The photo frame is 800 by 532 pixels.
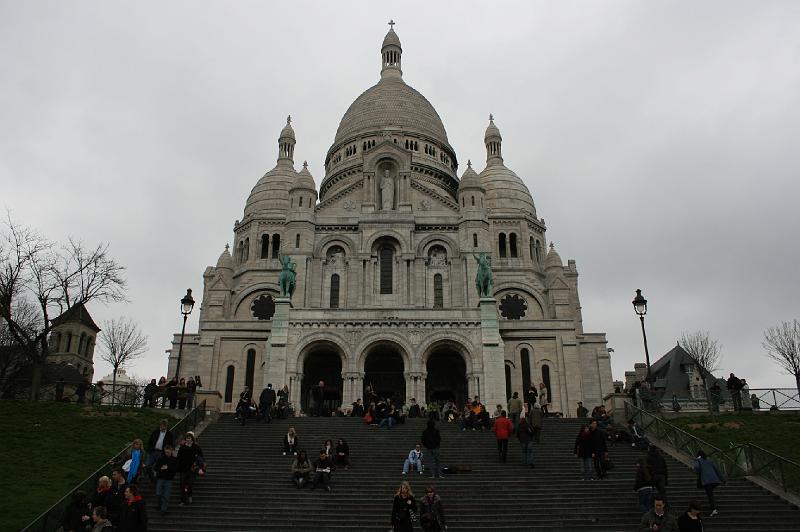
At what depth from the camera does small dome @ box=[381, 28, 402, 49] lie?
71.1m

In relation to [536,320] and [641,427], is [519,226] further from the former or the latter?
[641,427]

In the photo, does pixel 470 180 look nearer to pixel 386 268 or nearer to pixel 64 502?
pixel 386 268

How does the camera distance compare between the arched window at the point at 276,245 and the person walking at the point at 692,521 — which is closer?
the person walking at the point at 692,521

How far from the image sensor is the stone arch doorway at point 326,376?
125 feet

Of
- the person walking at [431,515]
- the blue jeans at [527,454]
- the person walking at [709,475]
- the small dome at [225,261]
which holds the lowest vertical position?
the person walking at [431,515]

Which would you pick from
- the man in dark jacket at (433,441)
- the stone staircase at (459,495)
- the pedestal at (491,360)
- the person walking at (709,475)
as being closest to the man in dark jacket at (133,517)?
the stone staircase at (459,495)

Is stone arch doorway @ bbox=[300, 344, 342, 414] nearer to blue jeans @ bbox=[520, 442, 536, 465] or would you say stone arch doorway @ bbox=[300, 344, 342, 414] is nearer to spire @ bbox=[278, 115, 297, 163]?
blue jeans @ bbox=[520, 442, 536, 465]

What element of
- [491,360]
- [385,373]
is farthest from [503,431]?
[385,373]

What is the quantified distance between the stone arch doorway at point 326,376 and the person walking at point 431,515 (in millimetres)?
24512

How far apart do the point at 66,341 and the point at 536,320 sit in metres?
42.6

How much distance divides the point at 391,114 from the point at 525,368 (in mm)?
27262

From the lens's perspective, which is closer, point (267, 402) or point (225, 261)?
point (267, 402)

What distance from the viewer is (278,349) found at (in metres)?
34.9

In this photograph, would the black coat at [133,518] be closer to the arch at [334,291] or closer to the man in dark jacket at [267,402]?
the man in dark jacket at [267,402]
